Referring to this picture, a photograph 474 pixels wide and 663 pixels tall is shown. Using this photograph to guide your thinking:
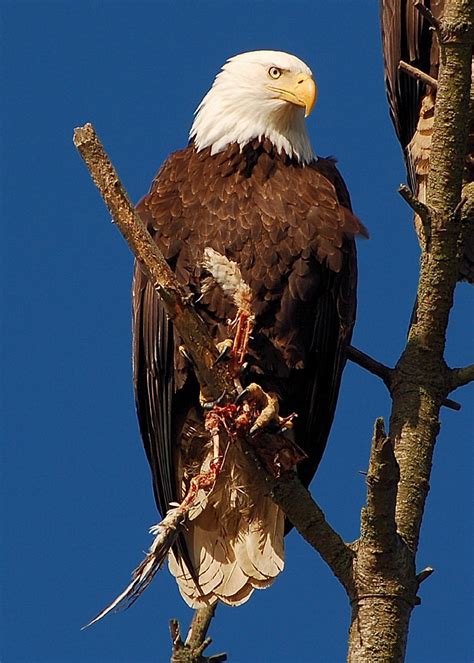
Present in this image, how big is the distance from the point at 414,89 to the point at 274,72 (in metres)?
1.06

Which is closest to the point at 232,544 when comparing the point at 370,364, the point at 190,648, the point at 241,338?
the point at 190,648

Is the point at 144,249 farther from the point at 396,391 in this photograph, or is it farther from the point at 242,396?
the point at 396,391

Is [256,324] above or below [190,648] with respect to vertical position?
above

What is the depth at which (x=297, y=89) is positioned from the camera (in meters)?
4.83

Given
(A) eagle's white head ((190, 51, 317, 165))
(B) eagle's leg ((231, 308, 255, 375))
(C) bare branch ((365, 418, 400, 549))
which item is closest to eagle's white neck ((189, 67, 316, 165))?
(A) eagle's white head ((190, 51, 317, 165))

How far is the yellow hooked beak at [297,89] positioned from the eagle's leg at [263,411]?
131cm

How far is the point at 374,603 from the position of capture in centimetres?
→ 375

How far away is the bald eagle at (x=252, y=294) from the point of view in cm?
449

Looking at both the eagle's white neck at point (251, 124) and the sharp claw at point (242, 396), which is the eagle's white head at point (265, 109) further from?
the sharp claw at point (242, 396)

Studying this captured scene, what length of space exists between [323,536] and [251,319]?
737 millimetres

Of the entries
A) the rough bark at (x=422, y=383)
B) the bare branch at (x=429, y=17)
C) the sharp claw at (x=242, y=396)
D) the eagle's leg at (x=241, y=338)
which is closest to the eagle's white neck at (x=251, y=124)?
the rough bark at (x=422, y=383)

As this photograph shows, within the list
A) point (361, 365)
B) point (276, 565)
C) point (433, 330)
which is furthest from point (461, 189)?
point (276, 565)

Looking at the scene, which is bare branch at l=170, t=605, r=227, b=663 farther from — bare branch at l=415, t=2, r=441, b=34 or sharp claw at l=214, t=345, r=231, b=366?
bare branch at l=415, t=2, r=441, b=34

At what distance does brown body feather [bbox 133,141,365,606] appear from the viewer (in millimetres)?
4488
